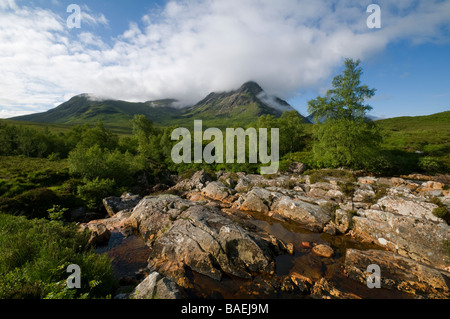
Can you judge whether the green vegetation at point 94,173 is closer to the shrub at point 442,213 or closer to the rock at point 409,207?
the shrub at point 442,213

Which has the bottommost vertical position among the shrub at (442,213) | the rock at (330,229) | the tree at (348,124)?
the rock at (330,229)

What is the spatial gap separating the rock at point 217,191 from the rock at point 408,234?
16.3 metres

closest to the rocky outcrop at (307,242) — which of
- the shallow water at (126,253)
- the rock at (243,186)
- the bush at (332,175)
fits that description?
the shallow water at (126,253)

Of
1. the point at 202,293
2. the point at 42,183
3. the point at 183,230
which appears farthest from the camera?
the point at 42,183

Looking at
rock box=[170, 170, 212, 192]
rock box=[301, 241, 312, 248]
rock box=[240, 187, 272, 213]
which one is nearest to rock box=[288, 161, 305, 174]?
rock box=[240, 187, 272, 213]

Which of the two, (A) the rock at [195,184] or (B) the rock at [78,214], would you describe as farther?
(A) the rock at [195,184]

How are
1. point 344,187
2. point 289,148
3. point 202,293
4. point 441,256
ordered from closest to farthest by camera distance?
point 202,293 < point 441,256 < point 344,187 < point 289,148

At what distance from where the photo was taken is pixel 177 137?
53.0 m

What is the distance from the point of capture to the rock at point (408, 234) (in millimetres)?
11797

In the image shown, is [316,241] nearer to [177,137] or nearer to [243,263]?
[243,263]

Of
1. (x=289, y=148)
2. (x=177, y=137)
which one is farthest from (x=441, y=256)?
(x=177, y=137)

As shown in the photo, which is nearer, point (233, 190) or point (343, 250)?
point (343, 250)

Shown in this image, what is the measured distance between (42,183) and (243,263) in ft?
113

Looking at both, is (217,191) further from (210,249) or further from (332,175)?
(332,175)
